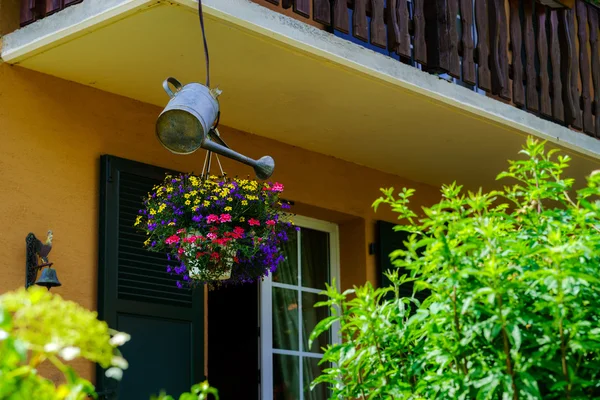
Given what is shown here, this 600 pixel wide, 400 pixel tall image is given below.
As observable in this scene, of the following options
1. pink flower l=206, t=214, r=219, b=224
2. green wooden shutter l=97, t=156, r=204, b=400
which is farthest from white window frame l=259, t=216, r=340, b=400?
pink flower l=206, t=214, r=219, b=224

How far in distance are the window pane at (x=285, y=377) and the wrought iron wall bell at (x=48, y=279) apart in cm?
203

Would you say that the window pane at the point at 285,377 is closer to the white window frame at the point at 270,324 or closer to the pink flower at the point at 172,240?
the white window frame at the point at 270,324

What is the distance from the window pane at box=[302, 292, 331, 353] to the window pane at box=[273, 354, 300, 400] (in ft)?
0.56

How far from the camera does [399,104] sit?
630 cm

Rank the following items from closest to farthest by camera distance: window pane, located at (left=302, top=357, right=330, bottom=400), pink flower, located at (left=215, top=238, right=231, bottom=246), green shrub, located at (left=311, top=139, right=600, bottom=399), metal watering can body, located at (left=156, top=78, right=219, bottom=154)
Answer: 1. green shrub, located at (left=311, top=139, right=600, bottom=399)
2. metal watering can body, located at (left=156, top=78, right=219, bottom=154)
3. pink flower, located at (left=215, top=238, right=231, bottom=246)
4. window pane, located at (left=302, top=357, right=330, bottom=400)

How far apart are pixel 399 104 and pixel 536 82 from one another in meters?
1.48

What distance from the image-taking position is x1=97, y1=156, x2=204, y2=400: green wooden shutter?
5.63 m

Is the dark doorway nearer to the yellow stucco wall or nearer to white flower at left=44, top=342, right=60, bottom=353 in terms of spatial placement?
the yellow stucco wall

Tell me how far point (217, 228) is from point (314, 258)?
2.26 m

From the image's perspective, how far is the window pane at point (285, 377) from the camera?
6.92 meters

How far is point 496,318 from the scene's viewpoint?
3068 millimetres

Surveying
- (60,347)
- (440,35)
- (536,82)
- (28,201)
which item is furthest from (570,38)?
(60,347)

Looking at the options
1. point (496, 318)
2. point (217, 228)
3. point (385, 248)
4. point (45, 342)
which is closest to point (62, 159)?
point (217, 228)

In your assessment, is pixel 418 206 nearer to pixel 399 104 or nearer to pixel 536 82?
pixel 536 82
